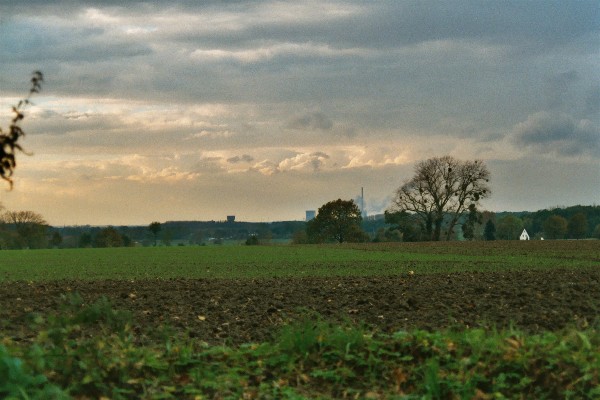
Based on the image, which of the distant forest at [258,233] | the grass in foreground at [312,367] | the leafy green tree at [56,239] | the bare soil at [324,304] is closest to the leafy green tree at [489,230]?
the distant forest at [258,233]

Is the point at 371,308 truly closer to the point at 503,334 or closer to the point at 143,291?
the point at 503,334

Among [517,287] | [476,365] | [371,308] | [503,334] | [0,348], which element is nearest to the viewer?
[0,348]

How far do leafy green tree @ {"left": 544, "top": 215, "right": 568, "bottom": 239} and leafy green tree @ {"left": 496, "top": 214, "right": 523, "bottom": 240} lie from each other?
20.8 ft

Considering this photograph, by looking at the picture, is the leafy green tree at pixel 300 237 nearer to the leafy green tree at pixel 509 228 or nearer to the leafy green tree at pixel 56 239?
the leafy green tree at pixel 56 239

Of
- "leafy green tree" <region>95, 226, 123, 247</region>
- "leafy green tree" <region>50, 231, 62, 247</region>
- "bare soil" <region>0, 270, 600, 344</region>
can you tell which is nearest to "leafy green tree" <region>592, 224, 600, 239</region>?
"leafy green tree" <region>95, 226, 123, 247</region>

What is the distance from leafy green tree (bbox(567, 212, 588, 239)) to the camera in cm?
9575

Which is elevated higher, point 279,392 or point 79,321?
point 79,321

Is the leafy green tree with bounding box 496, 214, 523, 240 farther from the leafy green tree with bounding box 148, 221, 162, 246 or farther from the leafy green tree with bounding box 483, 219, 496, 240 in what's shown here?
the leafy green tree with bounding box 148, 221, 162, 246

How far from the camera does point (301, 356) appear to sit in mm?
9328

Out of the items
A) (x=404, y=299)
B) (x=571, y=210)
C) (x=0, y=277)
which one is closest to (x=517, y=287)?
(x=404, y=299)

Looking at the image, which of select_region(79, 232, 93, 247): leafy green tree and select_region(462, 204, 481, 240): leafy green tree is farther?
select_region(79, 232, 93, 247): leafy green tree

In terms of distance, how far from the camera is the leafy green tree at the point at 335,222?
8650cm

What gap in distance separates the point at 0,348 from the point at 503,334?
590cm

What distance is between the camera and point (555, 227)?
100 meters
